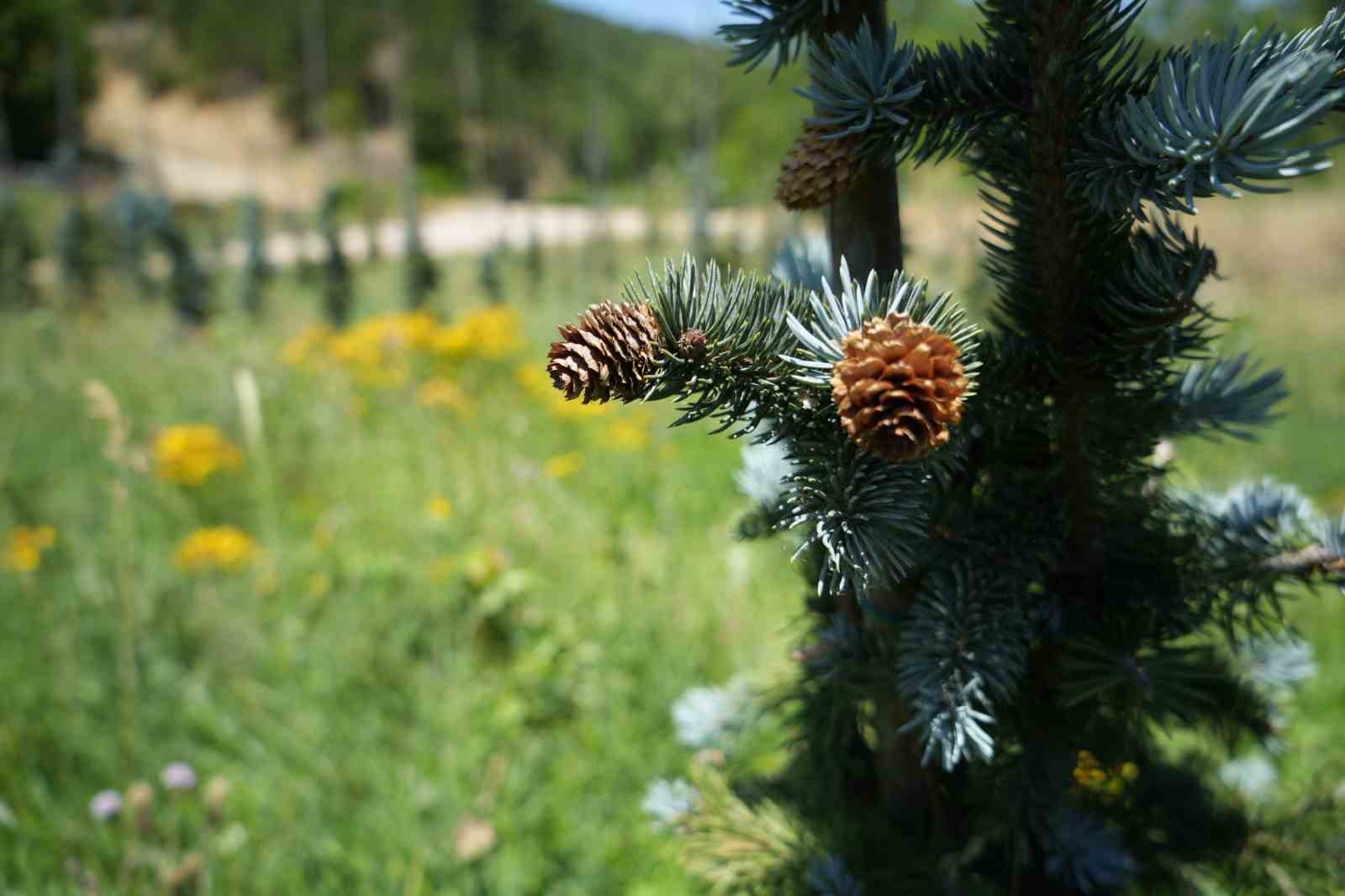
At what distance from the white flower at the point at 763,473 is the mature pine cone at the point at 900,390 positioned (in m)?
0.35

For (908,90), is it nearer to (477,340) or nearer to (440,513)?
(440,513)

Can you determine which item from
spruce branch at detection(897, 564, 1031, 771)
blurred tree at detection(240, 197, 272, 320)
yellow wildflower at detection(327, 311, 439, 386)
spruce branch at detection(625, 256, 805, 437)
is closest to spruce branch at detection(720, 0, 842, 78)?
spruce branch at detection(625, 256, 805, 437)

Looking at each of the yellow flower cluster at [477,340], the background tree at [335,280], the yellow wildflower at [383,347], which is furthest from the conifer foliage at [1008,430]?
the background tree at [335,280]

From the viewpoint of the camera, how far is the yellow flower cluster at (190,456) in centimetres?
295

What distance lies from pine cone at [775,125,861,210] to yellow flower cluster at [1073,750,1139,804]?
52cm

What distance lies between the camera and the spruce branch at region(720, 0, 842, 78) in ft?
2.20

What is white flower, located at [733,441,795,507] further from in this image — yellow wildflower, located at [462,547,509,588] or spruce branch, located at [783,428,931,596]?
yellow wildflower, located at [462,547,509,588]

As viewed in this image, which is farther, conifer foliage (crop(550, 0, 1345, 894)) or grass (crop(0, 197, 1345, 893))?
grass (crop(0, 197, 1345, 893))

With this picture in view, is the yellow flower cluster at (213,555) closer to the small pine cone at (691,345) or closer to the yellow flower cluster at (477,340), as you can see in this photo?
the yellow flower cluster at (477,340)

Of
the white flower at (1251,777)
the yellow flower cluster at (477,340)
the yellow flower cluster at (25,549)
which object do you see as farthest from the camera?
the yellow flower cluster at (477,340)

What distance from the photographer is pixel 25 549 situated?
2.46 meters

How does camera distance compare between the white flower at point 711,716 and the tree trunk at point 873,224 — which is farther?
the white flower at point 711,716

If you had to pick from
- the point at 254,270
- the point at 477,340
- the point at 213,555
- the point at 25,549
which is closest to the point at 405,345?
the point at 477,340

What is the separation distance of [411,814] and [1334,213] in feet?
61.9
